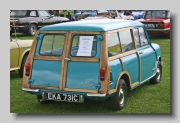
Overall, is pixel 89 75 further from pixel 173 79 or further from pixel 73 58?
pixel 173 79

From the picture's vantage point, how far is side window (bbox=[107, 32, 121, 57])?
19.5 feet

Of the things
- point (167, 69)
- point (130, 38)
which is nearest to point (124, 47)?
point (130, 38)

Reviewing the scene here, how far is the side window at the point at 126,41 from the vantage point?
6.48 meters

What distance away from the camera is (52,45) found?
618 cm

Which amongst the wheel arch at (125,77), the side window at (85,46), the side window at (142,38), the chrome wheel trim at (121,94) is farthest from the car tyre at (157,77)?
the side window at (85,46)

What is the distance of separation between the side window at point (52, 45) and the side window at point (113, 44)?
749 millimetres

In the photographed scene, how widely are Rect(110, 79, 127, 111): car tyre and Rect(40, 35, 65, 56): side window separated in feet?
3.77

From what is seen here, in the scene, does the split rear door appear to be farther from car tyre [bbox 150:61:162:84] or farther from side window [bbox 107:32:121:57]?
car tyre [bbox 150:61:162:84]

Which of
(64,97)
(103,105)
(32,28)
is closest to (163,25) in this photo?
(32,28)

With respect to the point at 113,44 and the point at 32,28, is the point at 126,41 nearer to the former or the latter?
the point at 113,44

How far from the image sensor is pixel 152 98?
7117mm

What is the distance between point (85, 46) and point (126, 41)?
3.51ft

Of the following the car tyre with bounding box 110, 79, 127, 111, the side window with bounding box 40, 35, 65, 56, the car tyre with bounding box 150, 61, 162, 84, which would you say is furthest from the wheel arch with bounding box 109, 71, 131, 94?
the car tyre with bounding box 150, 61, 162, 84

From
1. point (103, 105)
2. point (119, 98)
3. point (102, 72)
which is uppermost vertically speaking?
point (102, 72)
